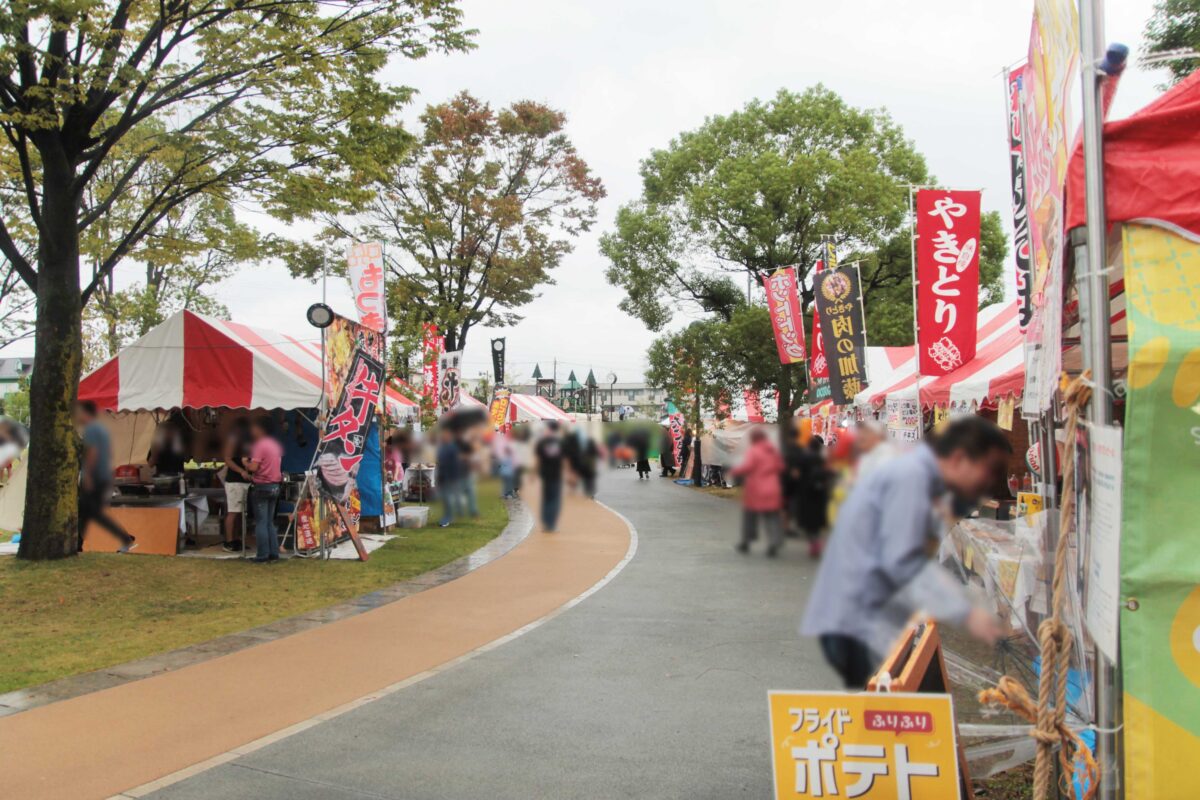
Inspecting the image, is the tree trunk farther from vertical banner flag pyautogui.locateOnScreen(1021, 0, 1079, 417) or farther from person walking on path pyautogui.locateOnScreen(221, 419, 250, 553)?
vertical banner flag pyautogui.locateOnScreen(1021, 0, 1079, 417)

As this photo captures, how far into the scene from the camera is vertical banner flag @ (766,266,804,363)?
306 centimetres

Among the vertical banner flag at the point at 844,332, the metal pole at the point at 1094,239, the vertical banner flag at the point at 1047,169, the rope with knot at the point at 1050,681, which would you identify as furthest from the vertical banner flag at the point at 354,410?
the metal pole at the point at 1094,239

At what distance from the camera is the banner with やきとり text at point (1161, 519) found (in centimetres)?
546

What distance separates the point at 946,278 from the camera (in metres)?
2.92

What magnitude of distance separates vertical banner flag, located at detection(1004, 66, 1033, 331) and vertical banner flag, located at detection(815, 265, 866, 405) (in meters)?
4.24

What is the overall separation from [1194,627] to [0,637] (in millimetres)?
17939

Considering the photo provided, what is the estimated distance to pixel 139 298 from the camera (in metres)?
3.91

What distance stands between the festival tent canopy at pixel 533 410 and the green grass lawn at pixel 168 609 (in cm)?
778

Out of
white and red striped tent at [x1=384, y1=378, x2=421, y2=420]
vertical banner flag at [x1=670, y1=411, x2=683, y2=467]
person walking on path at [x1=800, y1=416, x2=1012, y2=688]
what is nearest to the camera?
person walking on path at [x1=800, y1=416, x2=1012, y2=688]

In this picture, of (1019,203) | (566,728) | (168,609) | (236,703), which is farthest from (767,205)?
(168,609)

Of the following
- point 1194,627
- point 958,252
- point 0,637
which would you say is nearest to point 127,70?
point 958,252

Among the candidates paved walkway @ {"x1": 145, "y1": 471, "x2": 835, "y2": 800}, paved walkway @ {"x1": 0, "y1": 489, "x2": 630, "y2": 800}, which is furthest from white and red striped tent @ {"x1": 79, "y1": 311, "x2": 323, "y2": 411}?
paved walkway @ {"x1": 145, "y1": 471, "x2": 835, "y2": 800}

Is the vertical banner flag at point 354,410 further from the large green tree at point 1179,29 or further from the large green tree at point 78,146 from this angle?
the large green tree at point 1179,29

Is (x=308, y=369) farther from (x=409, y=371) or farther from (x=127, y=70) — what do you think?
(x=127, y=70)
